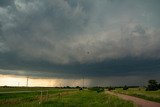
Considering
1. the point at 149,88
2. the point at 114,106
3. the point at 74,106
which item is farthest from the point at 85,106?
the point at 149,88

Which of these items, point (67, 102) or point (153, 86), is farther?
point (153, 86)

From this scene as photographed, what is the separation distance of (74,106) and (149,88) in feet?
235

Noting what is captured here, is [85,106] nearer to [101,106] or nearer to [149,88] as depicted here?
[101,106]

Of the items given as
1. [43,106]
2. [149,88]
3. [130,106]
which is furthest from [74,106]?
[149,88]

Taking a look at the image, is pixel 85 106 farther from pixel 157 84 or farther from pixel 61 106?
pixel 157 84

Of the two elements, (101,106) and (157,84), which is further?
(157,84)

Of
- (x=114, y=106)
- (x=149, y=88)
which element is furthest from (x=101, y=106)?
(x=149, y=88)

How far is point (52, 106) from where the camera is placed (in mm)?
29047

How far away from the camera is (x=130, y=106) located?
29.9 meters

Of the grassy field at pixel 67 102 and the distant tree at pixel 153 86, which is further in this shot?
the distant tree at pixel 153 86

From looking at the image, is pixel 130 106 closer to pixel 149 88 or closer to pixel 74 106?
pixel 74 106

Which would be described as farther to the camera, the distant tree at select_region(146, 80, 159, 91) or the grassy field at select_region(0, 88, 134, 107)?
the distant tree at select_region(146, 80, 159, 91)

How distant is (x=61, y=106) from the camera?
95.9ft

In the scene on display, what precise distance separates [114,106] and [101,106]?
1.33 m
